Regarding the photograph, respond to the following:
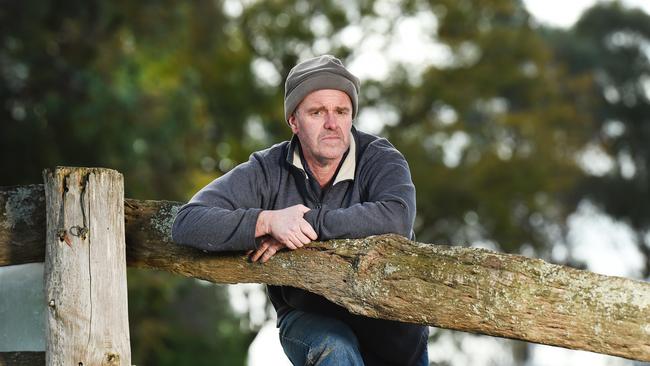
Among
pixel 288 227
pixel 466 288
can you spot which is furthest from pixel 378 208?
pixel 466 288

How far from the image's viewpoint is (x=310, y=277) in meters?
3.25

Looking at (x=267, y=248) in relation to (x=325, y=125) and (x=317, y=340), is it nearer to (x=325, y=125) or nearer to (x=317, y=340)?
(x=317, y=340)

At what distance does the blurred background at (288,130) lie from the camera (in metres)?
12.6

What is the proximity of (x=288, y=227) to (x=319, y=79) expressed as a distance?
0.57 metres

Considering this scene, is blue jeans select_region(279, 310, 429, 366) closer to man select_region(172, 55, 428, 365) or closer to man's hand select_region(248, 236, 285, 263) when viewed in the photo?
man select_region(172, 55, 428, 365)

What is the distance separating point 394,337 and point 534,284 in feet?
2.54

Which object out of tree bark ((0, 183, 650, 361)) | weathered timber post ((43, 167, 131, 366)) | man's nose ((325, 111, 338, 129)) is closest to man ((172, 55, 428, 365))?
man's nose ((325, 111, 338, 129))

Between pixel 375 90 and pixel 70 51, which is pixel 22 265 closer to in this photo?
pixel 70 51

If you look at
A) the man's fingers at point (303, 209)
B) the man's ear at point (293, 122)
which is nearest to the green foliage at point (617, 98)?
the man's ear at point (293, 122)

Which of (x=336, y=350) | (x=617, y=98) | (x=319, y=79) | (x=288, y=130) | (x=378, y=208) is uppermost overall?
(x=617, y=98)

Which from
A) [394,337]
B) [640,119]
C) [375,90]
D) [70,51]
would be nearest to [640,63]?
[640,119]

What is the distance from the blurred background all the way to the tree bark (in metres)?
9.20

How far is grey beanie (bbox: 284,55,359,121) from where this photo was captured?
351 centimetres

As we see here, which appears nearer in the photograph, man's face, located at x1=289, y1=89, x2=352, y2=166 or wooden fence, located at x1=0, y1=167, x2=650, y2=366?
wooden fence, located at x1=0, y1=167, x2=650, y2=366
